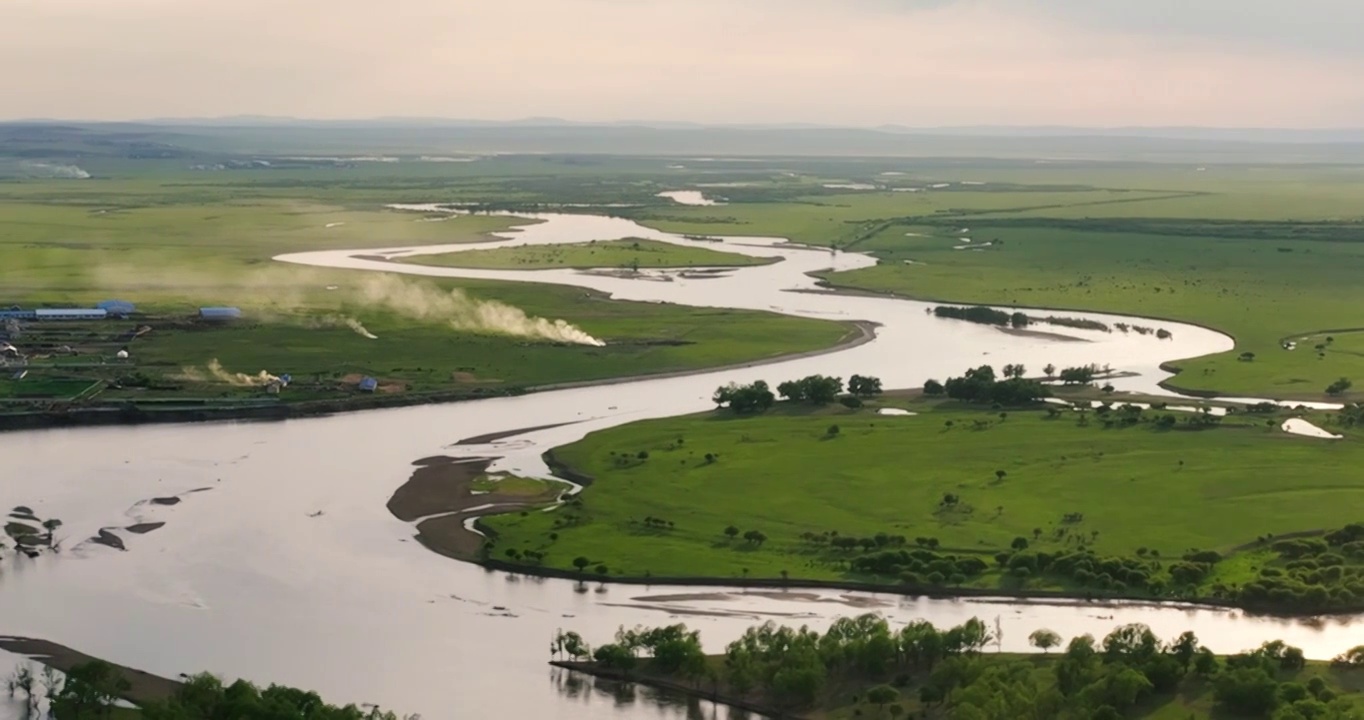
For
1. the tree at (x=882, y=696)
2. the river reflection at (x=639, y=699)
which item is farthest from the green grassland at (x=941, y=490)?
the tree at (x=882, y=696)

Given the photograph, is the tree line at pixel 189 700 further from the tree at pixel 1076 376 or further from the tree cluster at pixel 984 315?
the tree cluster at pixel 984 315

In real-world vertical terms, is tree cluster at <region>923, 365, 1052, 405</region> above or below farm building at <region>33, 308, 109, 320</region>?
above

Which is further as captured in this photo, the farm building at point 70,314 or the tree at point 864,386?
the farm building at point 70,314

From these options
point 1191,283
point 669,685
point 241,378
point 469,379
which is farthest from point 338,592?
point 1191,283

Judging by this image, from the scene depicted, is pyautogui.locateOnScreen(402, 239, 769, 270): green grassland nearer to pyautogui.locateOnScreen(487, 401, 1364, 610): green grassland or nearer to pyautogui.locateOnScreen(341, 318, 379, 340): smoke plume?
pyautogui.locateOnScreen(341, 318, 379, 340): smoke plume

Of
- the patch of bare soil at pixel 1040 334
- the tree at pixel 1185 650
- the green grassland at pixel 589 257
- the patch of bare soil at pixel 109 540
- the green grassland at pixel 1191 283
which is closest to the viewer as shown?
the tree at pixel 1185 650

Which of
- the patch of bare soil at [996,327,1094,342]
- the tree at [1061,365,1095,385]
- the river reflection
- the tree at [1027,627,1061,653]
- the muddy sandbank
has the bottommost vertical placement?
the river reflection

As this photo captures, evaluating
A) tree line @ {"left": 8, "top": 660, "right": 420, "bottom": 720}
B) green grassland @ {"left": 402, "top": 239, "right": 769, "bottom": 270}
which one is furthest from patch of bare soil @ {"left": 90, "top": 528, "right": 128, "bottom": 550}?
green grassland @ {"left": 402, "top": 239, "right": 769, "bottom": 270}
